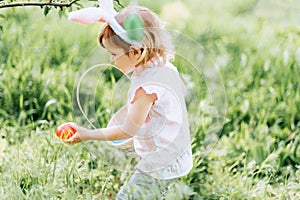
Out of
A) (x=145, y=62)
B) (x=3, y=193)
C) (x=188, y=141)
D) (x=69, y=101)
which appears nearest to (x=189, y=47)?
(x=145, y=62)

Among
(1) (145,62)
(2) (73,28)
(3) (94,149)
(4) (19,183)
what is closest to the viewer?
(1) (145,62)

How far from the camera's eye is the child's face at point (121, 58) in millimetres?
2275

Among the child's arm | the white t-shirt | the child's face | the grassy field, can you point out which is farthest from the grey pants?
the child's face

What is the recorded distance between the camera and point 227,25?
475 centimetres

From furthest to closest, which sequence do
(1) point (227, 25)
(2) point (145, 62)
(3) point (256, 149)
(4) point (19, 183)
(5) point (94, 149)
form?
(1) point (227, 25), (3) point (256, 149), (4) point (19, 183), (5) point (94, 149), (2) point (145, 62)

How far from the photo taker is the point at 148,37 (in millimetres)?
2242

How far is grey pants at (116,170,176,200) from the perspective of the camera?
8.60ft

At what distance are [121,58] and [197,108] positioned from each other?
0.35 meters

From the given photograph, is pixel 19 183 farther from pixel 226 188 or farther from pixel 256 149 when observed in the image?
pixel 256 149

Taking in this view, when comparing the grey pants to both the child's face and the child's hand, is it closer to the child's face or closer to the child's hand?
the child's hand

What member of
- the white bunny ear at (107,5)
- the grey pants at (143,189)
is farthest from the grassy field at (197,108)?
the white bunny ear at (107,5)

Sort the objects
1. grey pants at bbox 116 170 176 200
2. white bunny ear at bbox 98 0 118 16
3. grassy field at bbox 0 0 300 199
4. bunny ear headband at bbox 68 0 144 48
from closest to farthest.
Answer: bunny ear headband at bbox 68 0 144 48 < white bunny ear at bbox 98 0 118 16 < grey pants at bbox 116 170 176 200 < grassy field at bbox 0 0 300 199

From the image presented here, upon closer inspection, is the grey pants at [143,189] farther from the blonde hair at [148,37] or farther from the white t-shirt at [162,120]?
the blonde hair at [148,37]

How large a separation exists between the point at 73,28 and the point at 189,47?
2154 millimetres
